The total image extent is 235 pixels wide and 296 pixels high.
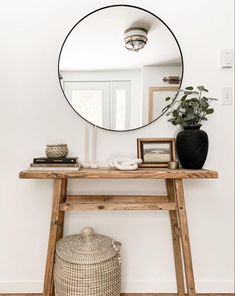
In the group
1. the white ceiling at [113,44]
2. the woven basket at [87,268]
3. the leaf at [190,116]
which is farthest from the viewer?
the white ceiling at [113,44]

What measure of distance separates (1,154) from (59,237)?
56 centimetres

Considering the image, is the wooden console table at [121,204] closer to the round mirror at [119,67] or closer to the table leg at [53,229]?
the table leg at [53,229]

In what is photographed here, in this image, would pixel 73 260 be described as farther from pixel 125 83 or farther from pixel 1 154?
pixel 125 83

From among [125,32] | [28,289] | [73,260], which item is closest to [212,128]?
[125,32]

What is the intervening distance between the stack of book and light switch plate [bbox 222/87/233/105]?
0.89m

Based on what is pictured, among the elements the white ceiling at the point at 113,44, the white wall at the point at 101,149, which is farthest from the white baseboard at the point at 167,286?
the white ceiling at the point at 113,44

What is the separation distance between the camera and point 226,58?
4.92 ft

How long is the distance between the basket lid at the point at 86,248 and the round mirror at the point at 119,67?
0.59m

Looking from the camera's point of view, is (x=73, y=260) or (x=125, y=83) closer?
(x=73, y=260)

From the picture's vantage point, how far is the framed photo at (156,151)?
1.45 m

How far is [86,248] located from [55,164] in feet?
1.40

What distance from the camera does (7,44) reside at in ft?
4.90

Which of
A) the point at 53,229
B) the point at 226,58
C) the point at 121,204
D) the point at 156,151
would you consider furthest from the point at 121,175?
the point at 226,58

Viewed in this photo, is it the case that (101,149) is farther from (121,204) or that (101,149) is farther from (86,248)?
(86,248)
